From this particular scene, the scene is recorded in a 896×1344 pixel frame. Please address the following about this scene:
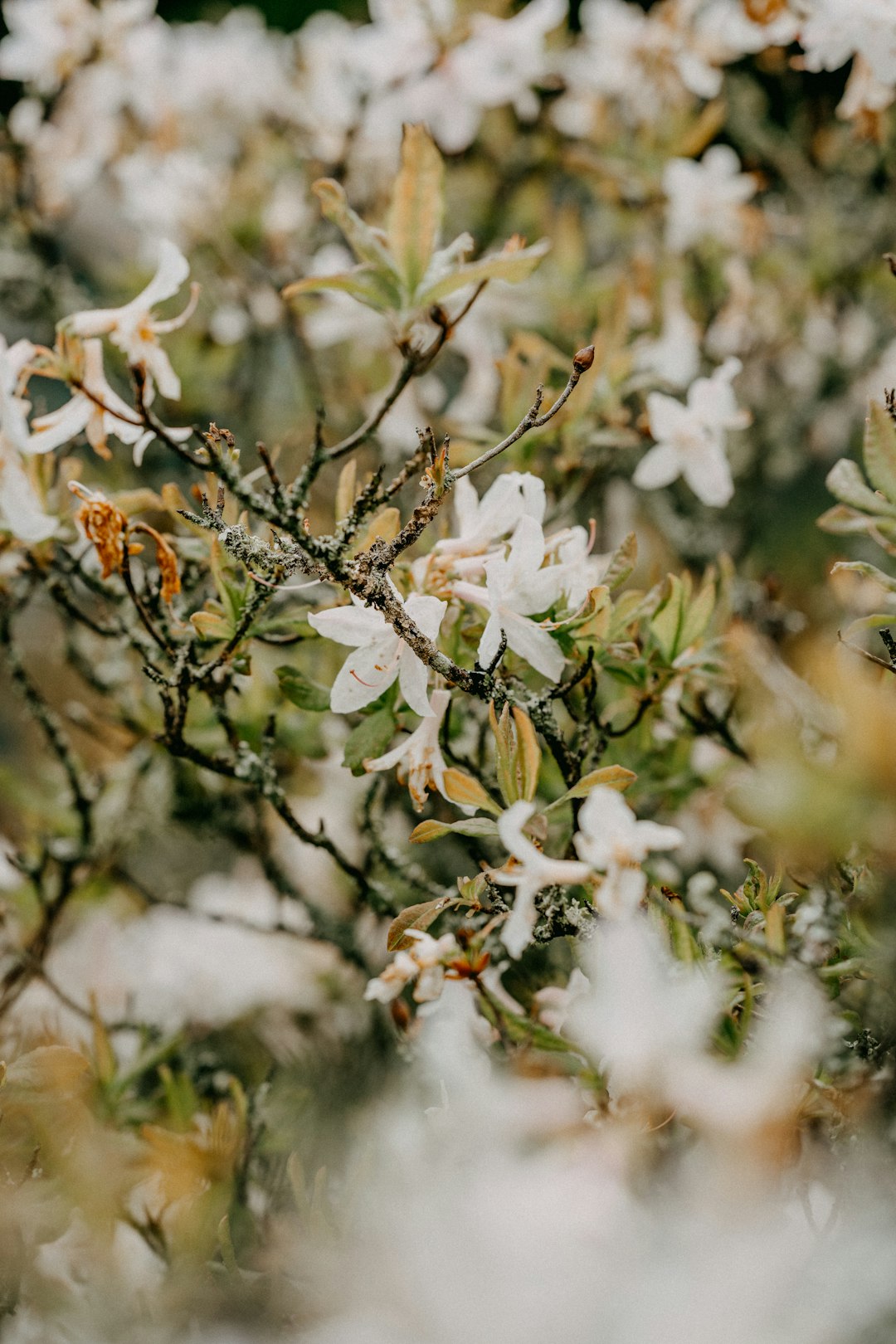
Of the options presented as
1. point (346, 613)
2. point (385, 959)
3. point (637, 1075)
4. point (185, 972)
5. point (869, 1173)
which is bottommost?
point (185, 972)

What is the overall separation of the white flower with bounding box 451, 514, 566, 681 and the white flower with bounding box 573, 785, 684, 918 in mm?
126

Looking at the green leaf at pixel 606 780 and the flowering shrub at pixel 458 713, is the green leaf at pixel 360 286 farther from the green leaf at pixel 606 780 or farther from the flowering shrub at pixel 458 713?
the green leaf at pixel 606 780

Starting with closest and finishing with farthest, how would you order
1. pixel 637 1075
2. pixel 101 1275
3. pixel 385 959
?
pixel 637 1075
pixel 101 1275
pixel 385 959

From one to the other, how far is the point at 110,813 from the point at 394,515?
0.75 meters

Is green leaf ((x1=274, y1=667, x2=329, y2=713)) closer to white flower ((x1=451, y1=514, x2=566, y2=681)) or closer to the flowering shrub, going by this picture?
the flowering shrub

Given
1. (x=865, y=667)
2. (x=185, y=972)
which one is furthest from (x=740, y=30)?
(x=185, y=972)

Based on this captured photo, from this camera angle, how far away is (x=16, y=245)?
1552 mm

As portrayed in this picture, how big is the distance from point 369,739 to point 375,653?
0.31 feet

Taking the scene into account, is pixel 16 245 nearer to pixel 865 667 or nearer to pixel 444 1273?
pixel 865 667

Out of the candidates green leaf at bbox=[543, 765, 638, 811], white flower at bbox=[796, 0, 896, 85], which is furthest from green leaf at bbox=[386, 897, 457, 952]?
white flower at bbox=[796, 0, 896, 85]

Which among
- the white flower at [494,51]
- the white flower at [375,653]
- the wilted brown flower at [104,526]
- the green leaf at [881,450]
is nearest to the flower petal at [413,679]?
the white flower at [375,653]

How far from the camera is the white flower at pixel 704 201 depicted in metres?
1.39

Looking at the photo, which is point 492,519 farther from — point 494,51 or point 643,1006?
point 494,51

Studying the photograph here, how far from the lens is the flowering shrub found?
0.64m
